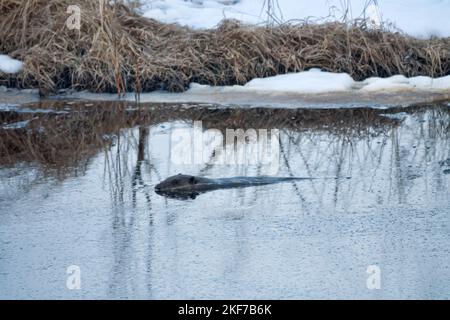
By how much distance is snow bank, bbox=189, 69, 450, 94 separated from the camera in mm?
8906

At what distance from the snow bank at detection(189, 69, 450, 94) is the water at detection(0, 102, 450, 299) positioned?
0.95m

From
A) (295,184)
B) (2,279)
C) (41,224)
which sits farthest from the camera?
(295,184)

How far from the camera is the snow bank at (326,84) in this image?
351 inches

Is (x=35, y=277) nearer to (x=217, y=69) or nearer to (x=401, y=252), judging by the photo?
(x=401, y=252)

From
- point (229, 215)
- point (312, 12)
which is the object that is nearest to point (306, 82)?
point (312, 12)

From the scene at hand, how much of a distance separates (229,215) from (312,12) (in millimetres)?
5440

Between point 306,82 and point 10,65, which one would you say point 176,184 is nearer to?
point 306,82

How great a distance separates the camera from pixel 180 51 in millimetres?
9414

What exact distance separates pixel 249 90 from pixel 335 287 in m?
4.73

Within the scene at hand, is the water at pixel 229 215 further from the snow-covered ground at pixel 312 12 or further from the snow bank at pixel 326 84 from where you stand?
the snow-covered ground at pixel 312 12

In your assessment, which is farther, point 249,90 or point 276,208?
point 249,90

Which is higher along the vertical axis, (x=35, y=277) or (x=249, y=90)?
(x=249, y=90)

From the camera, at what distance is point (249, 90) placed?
897cm
